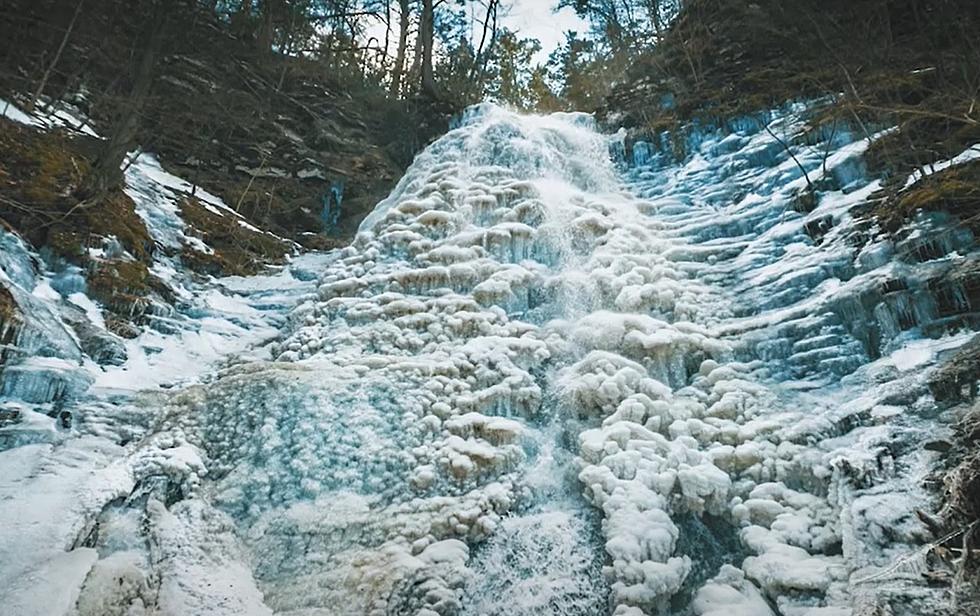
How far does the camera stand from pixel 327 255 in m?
10.5

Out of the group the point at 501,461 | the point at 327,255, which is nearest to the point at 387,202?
the point at 327,255

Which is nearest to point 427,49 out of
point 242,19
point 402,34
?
point 402,34

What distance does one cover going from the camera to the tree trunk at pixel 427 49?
16359mm

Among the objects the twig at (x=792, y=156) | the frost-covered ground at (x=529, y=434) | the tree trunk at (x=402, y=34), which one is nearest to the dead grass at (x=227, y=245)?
the frost-covered ground at (x=529, y=434)

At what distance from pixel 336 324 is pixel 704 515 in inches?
177

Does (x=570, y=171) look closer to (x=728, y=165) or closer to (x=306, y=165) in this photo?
(x=728, y=165)

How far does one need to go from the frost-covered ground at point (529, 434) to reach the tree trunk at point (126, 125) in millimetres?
1905

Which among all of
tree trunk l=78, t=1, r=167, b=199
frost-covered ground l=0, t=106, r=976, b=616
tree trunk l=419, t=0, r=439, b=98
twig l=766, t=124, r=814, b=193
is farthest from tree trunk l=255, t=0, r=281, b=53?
twig l=766, t=124, r=814, b=193

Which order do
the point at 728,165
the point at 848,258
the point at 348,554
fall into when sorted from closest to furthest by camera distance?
the point at 348,554 < the point at 848,258 < the point at 728,165

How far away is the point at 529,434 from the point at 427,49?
15.2 metres

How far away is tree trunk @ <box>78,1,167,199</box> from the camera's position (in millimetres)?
7168

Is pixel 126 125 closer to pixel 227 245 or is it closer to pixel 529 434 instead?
pixel 227 245

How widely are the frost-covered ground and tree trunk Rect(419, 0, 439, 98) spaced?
33.4 ft

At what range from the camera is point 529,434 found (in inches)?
202
